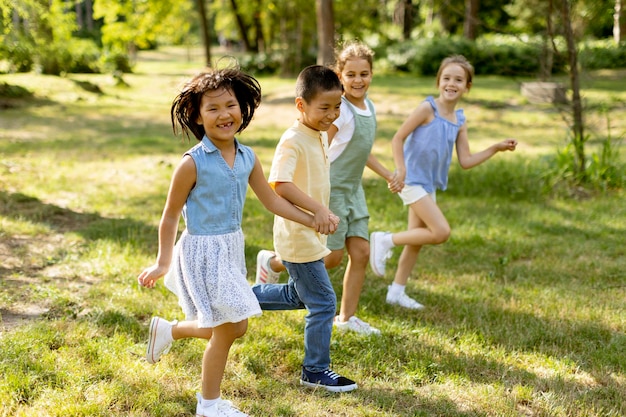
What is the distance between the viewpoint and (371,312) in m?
4.86

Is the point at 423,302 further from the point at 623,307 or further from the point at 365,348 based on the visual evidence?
the point at 623,307

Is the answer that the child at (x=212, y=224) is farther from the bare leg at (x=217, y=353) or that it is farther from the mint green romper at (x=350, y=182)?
the mint green romper at (x=350, y=182)

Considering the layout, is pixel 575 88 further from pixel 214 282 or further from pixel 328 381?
pixel 214 282

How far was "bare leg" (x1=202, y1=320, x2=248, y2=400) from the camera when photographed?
3215mm

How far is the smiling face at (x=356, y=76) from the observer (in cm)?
427

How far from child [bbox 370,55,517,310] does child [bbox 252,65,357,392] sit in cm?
130

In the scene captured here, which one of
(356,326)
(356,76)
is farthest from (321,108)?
(356,326)

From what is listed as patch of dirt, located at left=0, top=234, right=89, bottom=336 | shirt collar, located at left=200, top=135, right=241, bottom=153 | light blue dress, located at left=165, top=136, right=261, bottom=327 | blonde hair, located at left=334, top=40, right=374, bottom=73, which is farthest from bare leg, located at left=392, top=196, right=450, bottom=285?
patch of dirt, located at left=0, top=234, right=89, bottom=336

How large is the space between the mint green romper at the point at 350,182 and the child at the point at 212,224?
43.6 inches

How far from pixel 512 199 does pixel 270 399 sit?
5409mm

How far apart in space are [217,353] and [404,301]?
211cm

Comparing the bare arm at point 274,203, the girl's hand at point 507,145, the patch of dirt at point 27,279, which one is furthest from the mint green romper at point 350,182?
the patch of dirt at point 27,279

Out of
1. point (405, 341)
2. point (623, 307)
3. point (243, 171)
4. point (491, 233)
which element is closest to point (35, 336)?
point (243, 171)

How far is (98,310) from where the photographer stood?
14.9 feet
